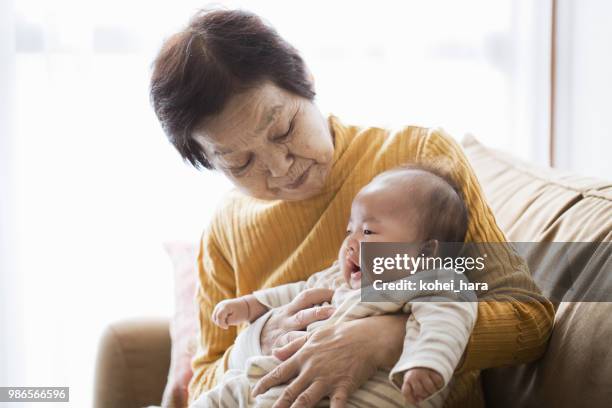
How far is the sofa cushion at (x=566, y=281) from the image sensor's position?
96cm

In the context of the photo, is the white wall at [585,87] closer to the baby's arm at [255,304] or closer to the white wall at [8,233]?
the baby's arm at [255,304]

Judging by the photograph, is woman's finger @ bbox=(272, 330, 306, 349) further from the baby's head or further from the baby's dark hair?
the baby's dark hair

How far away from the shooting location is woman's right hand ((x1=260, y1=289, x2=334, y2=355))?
112 centimetres

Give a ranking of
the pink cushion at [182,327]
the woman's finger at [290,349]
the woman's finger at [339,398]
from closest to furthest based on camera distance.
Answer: the woman's finger at [339,398], the woman's finger at [290,349], the pink cushion at [182,327]

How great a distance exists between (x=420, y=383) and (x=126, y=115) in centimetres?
174

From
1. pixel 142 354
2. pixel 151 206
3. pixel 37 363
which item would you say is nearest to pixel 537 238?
pixel 142 354

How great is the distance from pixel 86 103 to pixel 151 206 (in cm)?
43

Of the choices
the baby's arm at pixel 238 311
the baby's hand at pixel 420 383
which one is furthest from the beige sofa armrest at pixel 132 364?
the baby's hand at pixel 420 383

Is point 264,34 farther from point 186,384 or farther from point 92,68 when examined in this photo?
point 92,68

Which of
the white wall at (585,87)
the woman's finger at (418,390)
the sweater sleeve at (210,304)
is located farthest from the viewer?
the white wall at (585,87)

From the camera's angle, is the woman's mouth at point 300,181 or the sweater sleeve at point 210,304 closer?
the woman's mouth at point 300,181

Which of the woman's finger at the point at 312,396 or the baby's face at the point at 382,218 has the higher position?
the baby's face at the point at 382,218

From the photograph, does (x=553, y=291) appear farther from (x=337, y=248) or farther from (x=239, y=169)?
(x=239, y=169)

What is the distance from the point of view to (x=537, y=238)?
4.00ft
